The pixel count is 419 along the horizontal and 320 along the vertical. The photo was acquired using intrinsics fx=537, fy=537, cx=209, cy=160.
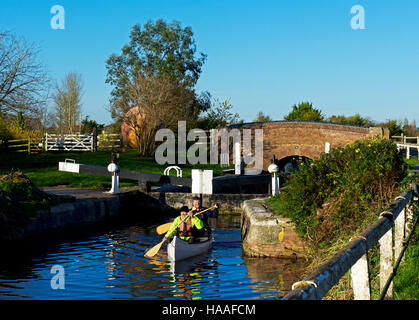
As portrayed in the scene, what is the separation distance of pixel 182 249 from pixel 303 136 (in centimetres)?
2479

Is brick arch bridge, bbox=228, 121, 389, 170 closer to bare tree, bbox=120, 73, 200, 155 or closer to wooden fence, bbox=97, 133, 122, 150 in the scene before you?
bare tree, bbox=120, 73, 200, 155

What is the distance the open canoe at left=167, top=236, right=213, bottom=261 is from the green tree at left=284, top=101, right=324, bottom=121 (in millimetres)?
39895

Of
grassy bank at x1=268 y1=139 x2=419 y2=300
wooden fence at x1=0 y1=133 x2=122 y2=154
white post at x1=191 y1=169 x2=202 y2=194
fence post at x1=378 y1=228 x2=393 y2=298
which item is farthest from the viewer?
wooden fence at x1=0 y1=133 x2=122 y2=154

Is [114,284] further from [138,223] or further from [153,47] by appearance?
[153,47]

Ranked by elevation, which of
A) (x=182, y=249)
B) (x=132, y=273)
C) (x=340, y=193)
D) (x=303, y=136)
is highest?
(x=303, y=136)

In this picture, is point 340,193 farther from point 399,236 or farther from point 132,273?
point 132,273

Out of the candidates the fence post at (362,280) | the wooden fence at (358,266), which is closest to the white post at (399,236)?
the wooden fence at (358,266)

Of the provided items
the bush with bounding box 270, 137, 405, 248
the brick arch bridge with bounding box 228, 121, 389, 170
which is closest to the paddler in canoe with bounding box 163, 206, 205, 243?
the bush with bounding box 270, 137, 405, 248

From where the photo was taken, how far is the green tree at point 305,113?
51875 millimetres

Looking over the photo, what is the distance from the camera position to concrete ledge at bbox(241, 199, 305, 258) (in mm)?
12156

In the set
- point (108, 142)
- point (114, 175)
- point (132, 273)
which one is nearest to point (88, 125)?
point (108, 142)

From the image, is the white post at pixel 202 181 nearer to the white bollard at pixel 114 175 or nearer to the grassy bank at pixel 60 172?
the white bollard at pixel 114 175

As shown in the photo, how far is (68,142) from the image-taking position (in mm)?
41000
